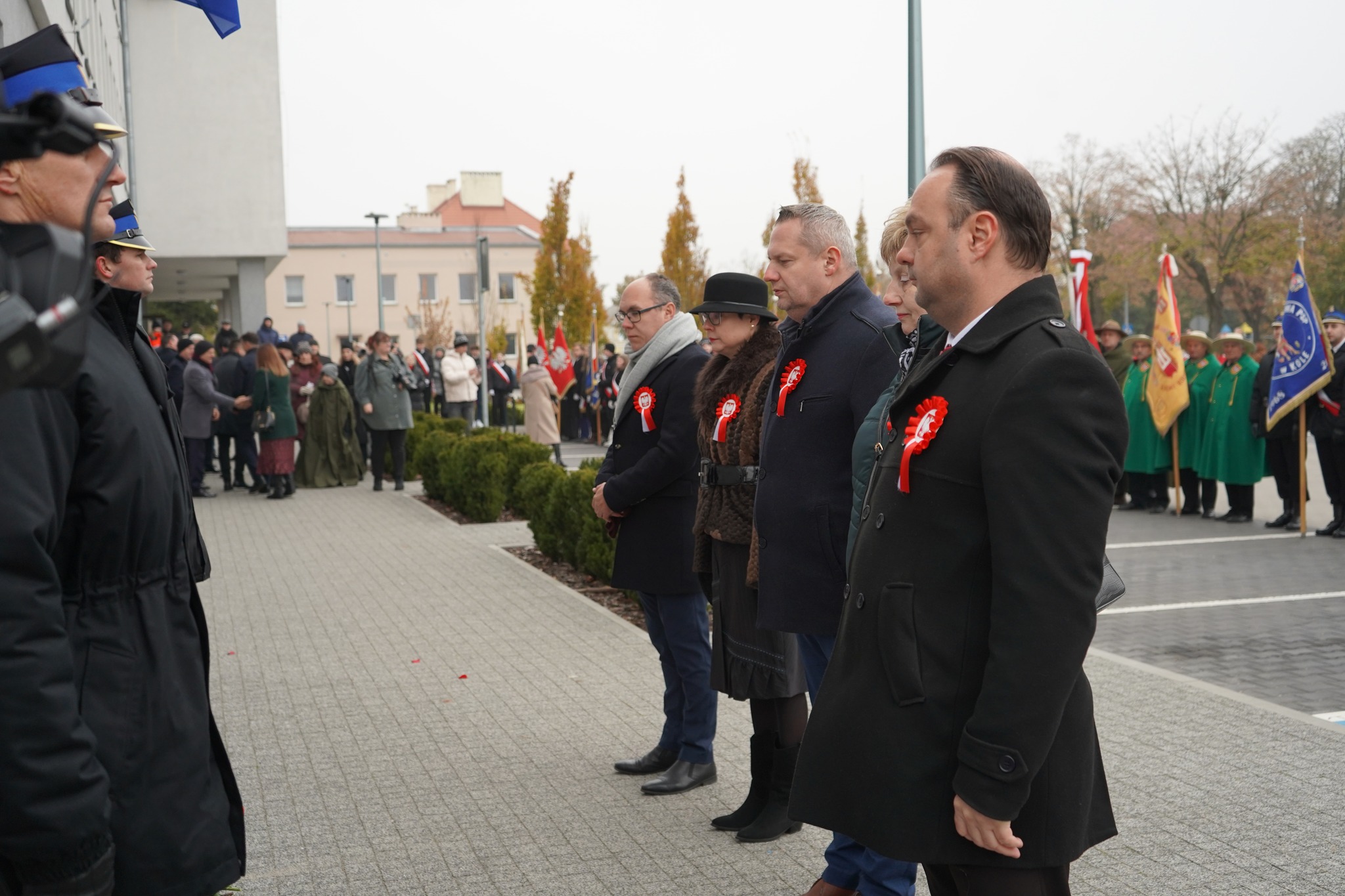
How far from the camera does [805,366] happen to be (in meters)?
4.13

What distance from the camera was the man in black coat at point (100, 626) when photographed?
78.1 inches

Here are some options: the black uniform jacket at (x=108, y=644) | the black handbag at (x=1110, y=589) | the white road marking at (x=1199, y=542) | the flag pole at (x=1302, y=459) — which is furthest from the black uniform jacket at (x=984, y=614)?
the flag pole at (x=1302, y=459)

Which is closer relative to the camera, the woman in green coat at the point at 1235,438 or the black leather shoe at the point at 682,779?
the black leather shoe at the point at 682,779

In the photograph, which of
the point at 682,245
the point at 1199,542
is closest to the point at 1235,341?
the point at 1199,542

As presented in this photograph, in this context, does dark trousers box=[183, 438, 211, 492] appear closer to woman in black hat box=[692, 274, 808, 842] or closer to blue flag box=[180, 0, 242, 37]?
blue flag box=[180, 0, 242, 37]

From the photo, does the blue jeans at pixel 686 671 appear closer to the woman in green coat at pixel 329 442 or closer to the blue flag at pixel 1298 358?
the blue flag at pixel 1298 358

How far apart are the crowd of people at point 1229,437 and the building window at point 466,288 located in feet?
210

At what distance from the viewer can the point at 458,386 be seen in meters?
23.2

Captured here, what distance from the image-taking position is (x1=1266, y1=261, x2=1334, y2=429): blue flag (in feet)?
40.8

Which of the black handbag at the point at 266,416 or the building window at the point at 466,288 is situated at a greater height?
the building window at the point at 466,288

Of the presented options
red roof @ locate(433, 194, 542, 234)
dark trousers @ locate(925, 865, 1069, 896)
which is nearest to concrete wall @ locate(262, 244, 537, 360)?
red roof @ locate(433, 194, 542, 234)

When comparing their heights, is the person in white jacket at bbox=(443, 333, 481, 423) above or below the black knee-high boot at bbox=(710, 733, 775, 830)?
above

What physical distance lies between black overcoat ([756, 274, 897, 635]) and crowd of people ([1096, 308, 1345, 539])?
8819 millimetres

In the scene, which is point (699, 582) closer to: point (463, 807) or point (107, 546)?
point (463, 807)
